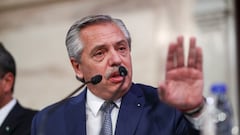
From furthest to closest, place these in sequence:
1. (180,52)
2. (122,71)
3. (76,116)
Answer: (76,116), (122,71), (180,52)

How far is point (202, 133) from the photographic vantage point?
1476 mm

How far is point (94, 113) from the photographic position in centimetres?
165

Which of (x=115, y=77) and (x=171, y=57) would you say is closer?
(x=171, y=57)

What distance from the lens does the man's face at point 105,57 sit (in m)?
1.58

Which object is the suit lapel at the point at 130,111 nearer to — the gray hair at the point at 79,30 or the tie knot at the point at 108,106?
the tie knot at the point at 108,106

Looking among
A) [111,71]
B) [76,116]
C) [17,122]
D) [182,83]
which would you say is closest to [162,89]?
[182,83]

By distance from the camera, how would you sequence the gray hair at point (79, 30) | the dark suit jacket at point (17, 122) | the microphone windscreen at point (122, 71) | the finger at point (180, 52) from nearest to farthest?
the finger at point (180, 52)
the microphone windscreen at point (122, 71)
the gray hair at point (79, 30)
the dark suit jacket at point (17, 122)

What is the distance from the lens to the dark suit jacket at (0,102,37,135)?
6.03ft

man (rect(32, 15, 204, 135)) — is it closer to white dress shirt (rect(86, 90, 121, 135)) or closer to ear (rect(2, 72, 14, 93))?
white dress shirt (rect(86, 90, 121, 135))

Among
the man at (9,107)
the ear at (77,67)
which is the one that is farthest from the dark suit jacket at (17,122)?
the ear at (77,67)

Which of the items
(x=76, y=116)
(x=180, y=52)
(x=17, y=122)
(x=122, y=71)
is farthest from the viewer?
(x=17, y=122)

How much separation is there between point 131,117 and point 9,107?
1.58 feet

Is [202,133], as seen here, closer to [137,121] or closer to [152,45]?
[137,121]

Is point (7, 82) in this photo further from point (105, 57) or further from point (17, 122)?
point (105, 57)
